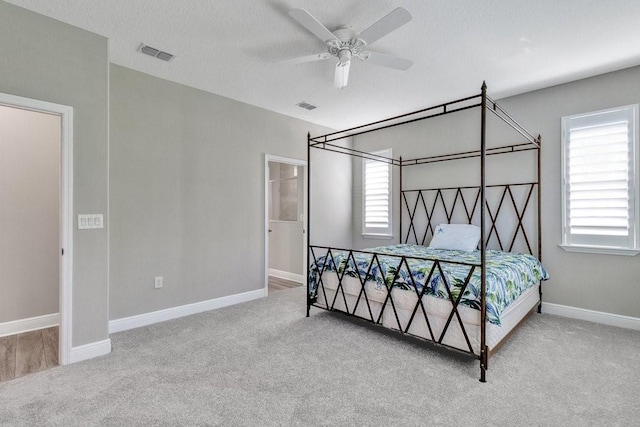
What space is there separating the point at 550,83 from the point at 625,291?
93.1 inches

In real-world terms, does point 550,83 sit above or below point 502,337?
above

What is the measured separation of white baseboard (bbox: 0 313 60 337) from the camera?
3094 mm

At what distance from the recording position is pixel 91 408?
189 centimetres

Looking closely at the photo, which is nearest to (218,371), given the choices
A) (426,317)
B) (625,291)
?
(426,317)

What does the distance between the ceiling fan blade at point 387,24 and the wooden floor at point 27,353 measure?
11.6 feet

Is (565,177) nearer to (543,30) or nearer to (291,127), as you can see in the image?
(543,30)

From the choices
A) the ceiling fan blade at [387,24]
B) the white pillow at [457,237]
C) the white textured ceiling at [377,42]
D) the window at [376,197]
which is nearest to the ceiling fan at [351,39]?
the ceiling fan blade at [387,24]

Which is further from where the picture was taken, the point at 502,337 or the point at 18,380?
the point at 502,337

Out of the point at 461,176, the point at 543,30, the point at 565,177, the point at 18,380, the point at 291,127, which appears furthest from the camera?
the point at 291,127

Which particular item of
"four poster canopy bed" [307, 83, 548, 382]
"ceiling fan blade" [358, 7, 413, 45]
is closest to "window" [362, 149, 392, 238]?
"four poster canopy bed" [307, 83, 548, 382]

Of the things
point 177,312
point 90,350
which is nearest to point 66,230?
point 90,350

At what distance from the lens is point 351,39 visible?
2488 millimetres

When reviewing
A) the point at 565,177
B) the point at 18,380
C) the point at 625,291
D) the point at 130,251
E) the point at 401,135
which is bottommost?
the point at 18,380

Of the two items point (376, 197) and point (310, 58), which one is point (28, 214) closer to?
point (310, 58)
